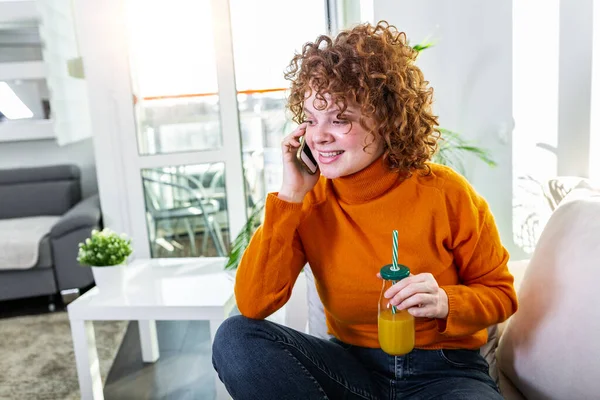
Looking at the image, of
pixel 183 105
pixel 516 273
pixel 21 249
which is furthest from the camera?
pixel 21 249

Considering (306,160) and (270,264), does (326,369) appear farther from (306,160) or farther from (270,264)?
(306,160)

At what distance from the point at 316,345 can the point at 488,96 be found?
4.34 ft

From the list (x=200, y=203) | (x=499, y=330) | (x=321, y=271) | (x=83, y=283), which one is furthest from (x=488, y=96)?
(x=83, y=283)

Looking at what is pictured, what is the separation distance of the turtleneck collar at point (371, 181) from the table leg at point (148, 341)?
146 cm

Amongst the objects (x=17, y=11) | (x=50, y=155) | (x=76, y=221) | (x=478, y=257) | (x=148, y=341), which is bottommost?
(x=148, y=341)

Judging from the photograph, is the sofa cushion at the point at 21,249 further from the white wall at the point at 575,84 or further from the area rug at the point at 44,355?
the white wall at the point at 575,84

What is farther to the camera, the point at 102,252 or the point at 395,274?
the point at 102,252

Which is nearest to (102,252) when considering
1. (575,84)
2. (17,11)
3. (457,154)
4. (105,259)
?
(105,259)

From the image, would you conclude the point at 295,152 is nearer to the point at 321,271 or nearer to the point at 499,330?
the point at 321,271

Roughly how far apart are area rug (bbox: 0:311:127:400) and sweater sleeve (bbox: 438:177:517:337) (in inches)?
63.8

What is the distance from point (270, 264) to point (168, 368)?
4.41ft

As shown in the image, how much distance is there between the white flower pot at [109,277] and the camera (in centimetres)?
201

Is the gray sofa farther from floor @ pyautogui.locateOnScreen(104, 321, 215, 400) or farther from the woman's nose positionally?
the woman's nose

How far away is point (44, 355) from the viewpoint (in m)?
2.52
